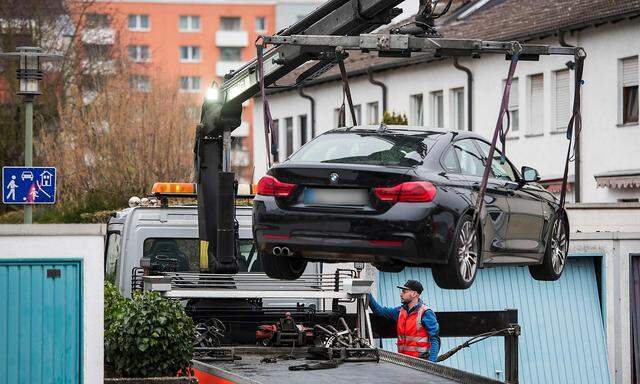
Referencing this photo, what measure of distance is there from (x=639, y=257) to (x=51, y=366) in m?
12.6

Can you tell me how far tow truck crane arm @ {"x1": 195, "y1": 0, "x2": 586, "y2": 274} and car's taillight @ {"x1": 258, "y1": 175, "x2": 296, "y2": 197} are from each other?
0.76 meters

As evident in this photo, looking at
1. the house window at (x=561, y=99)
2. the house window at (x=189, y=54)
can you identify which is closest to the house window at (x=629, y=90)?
the house window at (x=561, y=99)

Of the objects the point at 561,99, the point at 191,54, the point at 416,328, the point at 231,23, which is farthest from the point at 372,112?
the point at 231,23

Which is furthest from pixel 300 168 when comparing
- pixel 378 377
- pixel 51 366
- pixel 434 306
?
pixel 434 306

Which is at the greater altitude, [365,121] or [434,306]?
[365,121]

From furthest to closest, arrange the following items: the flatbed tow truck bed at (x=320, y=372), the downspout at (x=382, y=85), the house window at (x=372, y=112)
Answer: the house window at (x=372, y=112) < the downspout at (x=382, y=85) < the flatbed tow truck bed at (x=320, y=372)

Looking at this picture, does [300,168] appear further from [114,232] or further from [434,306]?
[434,306]

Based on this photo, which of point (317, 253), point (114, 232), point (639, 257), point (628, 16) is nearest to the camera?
point (317, 253)

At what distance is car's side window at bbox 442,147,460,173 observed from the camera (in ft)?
41.3

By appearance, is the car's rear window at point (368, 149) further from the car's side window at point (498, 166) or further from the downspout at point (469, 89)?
the downspout at point (469, 89)

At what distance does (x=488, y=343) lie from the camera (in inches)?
882

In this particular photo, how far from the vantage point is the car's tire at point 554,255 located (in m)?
14.2

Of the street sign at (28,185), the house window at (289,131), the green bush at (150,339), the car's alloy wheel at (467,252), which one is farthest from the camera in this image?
the house window at (289,131)

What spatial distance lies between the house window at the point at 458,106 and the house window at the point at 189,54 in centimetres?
7881
